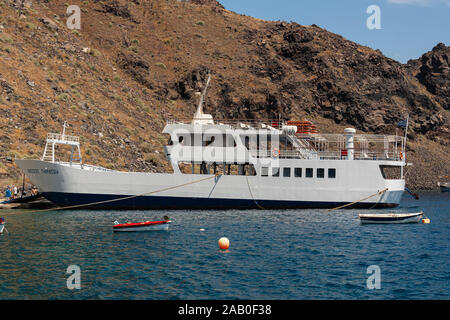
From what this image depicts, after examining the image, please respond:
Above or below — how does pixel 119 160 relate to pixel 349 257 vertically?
above

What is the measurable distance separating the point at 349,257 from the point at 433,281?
3994 millimetres

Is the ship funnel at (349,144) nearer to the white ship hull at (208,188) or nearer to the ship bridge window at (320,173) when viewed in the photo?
the white ship hull at (208,188)

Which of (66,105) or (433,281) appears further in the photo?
(66,105)

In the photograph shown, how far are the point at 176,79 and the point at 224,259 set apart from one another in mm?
67124

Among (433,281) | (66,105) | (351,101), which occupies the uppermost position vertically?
(351,101)

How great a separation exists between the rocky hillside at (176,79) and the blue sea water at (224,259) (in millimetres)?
20104

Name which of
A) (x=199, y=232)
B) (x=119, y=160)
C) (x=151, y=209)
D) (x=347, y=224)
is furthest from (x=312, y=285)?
(x=119, y=160)

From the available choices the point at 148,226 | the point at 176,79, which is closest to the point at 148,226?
the point at 148,226

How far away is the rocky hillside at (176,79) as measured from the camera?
50.6m

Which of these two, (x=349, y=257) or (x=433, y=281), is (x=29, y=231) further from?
(x=433, y=281)

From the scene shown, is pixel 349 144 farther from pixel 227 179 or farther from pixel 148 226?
pixel 148 226

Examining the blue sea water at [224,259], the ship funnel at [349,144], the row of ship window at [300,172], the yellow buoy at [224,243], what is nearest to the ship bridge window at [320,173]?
the row of ship window at [300,172]

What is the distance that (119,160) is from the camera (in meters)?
48.5

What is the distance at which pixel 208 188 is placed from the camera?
3272 cm
